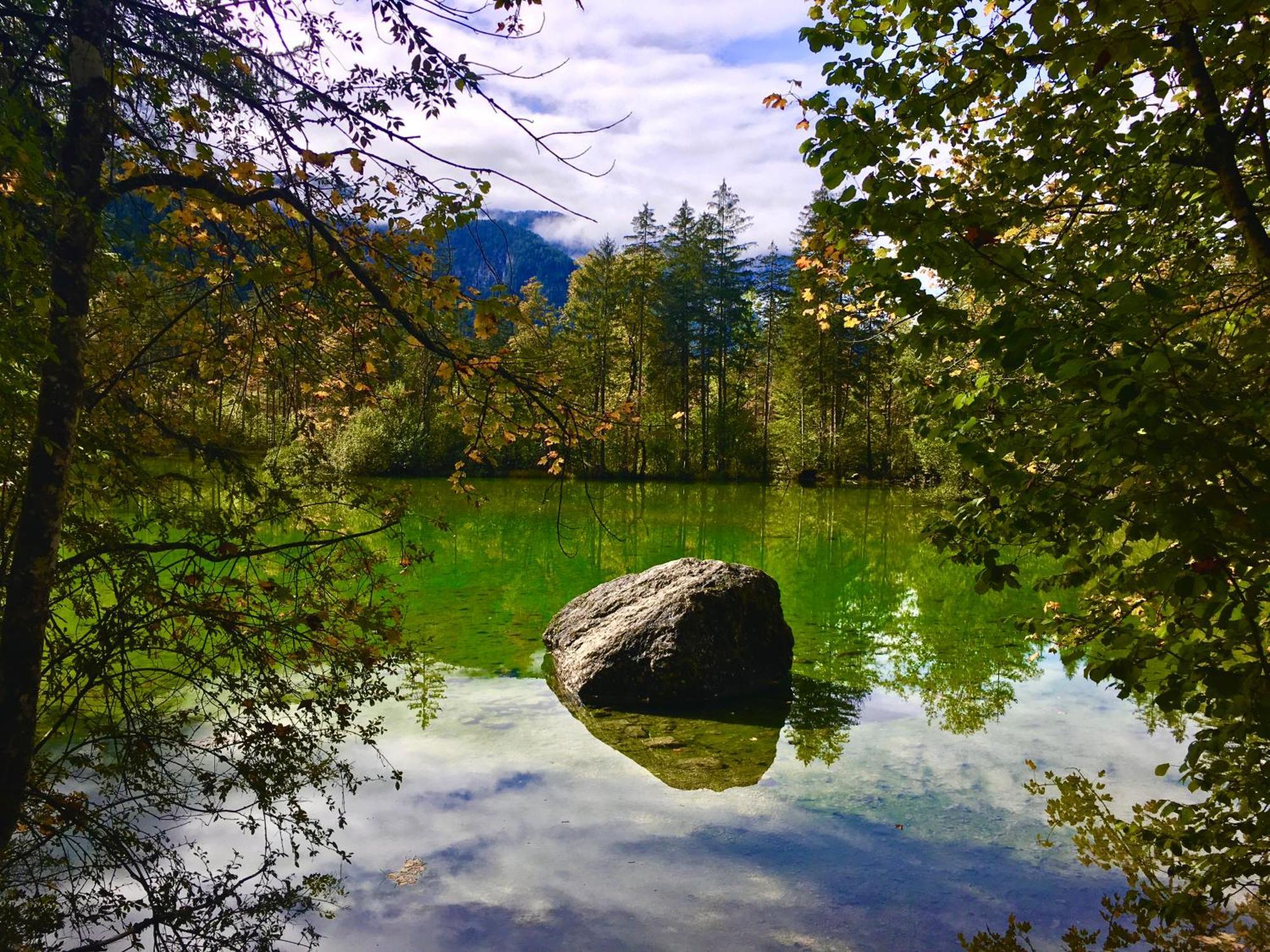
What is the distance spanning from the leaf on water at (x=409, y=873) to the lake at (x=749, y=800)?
0.08 feet

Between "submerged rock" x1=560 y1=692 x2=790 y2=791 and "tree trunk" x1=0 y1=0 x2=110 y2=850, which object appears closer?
"tree trunk" x1=0 y1=0 x2=110 y2=850

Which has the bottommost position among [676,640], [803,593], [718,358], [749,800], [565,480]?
[749,800]

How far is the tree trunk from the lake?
5.62 feet

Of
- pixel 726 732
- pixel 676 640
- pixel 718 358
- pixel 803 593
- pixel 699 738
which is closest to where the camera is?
pixel 699 738

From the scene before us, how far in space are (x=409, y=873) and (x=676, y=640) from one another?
11.3 feet

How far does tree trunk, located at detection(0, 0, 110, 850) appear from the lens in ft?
11.0

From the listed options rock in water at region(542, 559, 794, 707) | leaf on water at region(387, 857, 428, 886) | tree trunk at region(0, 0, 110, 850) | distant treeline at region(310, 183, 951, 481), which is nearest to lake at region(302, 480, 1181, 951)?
leaf on water at region(387, 857, 428, 886)

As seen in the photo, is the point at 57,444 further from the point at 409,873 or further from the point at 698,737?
the point at 698,737

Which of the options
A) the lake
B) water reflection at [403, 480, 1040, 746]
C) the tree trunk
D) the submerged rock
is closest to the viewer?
the tree trunk

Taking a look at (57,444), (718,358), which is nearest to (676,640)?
(57,444)

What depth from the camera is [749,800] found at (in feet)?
17.6

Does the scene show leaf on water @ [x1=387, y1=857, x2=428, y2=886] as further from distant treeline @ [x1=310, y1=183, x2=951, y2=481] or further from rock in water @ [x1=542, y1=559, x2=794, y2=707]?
distant treeline @ [x1=310, y1=183, x2=951, y2=481]

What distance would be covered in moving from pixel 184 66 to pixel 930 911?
17.1 ft

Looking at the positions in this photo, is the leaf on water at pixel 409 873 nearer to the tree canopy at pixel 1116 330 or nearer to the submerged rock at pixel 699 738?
the submerged rock at pixel 699 738
